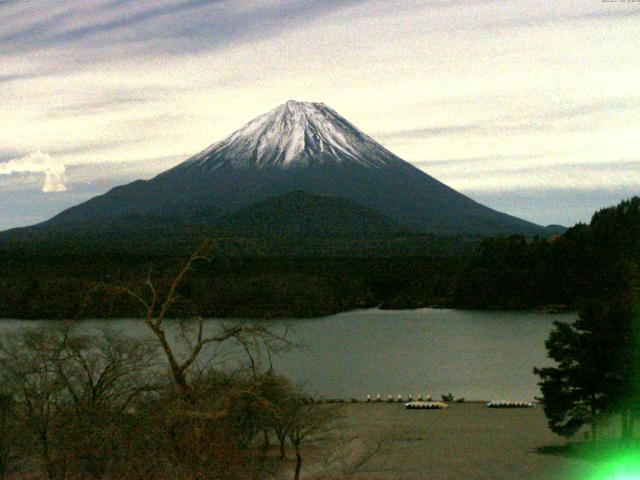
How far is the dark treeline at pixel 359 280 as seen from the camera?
5222 cm

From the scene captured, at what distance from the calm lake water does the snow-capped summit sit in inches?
2887

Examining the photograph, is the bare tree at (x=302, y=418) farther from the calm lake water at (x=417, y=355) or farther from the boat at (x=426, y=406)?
the boat at (x=426, y=406)

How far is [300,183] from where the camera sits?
11962cm

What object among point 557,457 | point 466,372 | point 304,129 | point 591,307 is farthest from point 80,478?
point 304,129

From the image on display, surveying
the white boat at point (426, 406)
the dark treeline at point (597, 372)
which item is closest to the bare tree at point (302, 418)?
the dark treeline at point (597, 372)

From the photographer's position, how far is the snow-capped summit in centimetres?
12362

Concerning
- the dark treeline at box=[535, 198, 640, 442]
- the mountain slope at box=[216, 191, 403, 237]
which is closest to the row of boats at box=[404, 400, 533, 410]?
the dark treeline at box=[535, 198, 640, 442]

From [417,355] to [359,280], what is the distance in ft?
90.7

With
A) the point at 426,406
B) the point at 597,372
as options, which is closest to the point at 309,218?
the point at 426,406

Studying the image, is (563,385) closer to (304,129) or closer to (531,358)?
(531,358)

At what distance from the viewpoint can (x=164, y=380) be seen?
21.6 ft

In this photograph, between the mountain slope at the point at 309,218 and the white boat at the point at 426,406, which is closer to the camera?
the white boat at the point at 426,406

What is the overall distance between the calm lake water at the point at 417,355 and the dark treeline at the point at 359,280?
334 centimetres

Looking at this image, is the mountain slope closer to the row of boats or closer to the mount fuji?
the mount fuji
